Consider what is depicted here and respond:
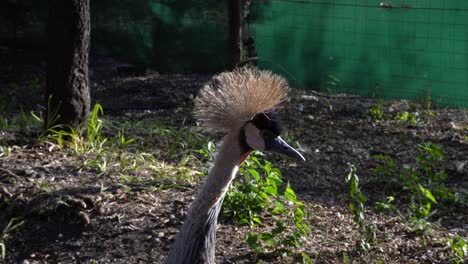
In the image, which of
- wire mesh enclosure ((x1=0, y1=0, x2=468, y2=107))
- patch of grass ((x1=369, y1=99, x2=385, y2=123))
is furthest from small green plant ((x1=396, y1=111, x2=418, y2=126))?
wire mesh enclosure ((x1=0, y1=0, x2=468, y2=107))

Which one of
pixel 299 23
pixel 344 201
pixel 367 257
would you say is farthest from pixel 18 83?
pixel 367 257

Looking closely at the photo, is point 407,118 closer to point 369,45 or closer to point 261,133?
point 369,45

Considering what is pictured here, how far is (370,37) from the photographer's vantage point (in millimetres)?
10375

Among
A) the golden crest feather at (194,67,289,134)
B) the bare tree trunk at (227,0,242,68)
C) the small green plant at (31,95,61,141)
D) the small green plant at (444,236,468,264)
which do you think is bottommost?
the small green plant at (444,236,468,264)

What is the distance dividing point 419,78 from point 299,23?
177 cm

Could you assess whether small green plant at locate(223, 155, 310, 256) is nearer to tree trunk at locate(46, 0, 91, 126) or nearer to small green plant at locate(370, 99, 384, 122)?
tree trunk at locate(46, 0, 91, 126)

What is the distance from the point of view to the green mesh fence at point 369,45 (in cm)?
995

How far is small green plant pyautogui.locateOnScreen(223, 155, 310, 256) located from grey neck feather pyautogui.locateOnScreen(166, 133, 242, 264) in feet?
3.75

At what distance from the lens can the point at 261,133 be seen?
3.87 meters

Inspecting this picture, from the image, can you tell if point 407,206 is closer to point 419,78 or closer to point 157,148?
point 157,148

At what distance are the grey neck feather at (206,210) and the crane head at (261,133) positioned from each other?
0.16 feet

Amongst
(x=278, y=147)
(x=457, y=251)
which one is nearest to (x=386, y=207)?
(x=457, y=251)

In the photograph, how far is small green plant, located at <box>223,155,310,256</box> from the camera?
5.09 m

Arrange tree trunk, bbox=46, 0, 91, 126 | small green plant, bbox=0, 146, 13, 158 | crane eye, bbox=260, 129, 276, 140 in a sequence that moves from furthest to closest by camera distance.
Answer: tree trunk, bbox=46, 0, 91, 126 → small green plant, bbox=0, 146, 13, 158 → crane eye, bbox=260, 129, 276, 140
